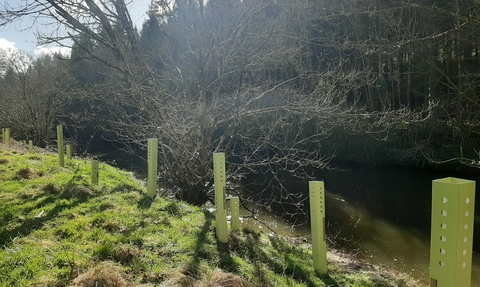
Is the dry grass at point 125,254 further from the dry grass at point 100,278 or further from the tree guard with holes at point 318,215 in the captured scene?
the tree guard with holes at point 318,215

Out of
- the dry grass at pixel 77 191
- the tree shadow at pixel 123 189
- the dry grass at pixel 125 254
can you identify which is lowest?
the dry grass at pixel 125 254

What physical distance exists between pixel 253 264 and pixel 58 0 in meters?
7.10

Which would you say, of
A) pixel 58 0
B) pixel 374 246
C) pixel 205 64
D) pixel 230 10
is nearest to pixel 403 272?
pixel 374 246

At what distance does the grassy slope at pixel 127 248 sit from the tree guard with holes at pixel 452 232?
159cm

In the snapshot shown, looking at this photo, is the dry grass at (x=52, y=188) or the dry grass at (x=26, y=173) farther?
the dry grass at (x=26, y=173)

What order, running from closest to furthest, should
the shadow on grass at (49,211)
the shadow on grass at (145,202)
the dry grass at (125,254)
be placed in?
the dry grass at (125,254) → the shadow on grass at (49,211) → the shadow on grass at (145,202)

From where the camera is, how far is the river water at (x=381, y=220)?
656 cm

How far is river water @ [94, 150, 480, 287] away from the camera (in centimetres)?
656

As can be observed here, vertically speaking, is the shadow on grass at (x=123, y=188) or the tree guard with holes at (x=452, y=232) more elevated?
the tree guard with holes at (x=452, y=232)

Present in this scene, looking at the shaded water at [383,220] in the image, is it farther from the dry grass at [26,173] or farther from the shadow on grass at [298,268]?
the dry grass at [26,173]

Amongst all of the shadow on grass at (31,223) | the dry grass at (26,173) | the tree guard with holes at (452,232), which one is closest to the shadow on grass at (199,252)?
the shadow on grass at (31,223)

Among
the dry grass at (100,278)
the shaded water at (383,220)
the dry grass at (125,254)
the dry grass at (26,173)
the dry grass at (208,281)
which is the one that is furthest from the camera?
the shaded water at (383,220)

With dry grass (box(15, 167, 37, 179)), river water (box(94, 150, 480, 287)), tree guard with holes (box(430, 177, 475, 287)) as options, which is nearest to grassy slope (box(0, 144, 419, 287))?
dry grass (box(15, 167, 37, 179))

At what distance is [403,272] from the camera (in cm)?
577
